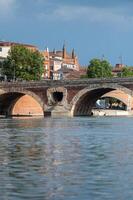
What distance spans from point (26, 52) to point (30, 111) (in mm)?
14023

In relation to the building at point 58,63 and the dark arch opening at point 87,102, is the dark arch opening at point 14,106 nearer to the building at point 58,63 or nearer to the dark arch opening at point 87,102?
the dark arch opening at point 87,102

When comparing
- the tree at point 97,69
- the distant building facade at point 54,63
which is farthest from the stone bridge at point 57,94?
the tree at point 97,69

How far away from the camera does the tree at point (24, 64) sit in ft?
327

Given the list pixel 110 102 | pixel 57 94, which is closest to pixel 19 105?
pixel 57 94

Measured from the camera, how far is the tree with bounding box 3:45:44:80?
9979 centimetres

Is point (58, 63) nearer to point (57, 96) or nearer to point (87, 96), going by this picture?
point (57, 96)

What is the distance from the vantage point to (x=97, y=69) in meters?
120

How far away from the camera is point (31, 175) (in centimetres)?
2072

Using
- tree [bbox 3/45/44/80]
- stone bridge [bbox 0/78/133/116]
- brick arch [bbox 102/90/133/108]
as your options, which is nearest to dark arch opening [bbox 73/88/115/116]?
stone bridge [bbox 0/78/133/116]

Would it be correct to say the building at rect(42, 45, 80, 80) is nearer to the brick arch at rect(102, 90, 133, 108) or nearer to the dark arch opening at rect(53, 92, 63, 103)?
the brick arch at rect(102, 90, 133, 108)

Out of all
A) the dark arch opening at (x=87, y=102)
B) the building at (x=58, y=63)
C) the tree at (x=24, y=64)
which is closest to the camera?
the dark arch opening at (x=87, y=102)

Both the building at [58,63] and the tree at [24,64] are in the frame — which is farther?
the building at [58,63]

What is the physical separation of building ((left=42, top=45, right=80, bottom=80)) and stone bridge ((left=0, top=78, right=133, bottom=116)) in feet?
123

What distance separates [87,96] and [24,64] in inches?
799
